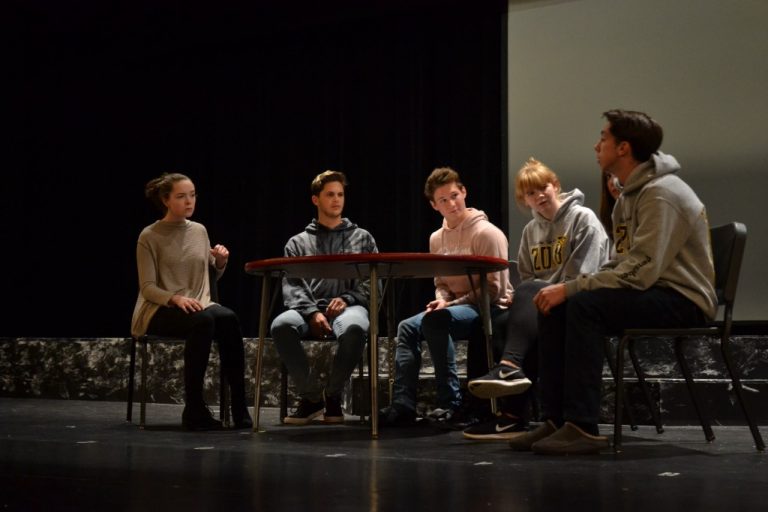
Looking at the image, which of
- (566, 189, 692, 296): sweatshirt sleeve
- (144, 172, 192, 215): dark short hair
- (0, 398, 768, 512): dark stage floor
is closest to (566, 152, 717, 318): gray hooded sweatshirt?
(566, 189, 692, 296): sweatshirt sleeve

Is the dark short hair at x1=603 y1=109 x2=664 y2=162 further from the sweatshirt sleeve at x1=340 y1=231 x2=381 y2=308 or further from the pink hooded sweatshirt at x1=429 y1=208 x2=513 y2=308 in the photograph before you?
the sweatshirt sleeve at x1=340 y1=231 x2=381 y2=308

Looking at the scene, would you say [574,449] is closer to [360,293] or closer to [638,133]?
[638,133]

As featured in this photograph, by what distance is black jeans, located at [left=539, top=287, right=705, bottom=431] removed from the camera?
2203 millimetres

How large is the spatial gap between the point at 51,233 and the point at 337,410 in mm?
3203

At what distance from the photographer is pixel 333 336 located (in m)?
3.29

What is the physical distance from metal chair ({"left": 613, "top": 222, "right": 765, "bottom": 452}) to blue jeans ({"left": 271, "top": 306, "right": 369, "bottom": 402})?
1.06 meters

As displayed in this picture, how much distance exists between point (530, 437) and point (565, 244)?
758 millimetres

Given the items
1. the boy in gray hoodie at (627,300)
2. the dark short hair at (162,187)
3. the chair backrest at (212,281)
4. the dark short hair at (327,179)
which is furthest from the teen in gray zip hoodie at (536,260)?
the dark short hair at (162,187)

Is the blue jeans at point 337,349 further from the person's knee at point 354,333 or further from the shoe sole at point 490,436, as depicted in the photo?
the shoe sole at point 490,436

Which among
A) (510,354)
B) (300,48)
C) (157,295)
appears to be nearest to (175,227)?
(157,295)

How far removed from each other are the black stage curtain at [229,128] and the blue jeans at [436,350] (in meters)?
1.68

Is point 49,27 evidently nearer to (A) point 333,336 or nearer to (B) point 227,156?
(B) point 227,156

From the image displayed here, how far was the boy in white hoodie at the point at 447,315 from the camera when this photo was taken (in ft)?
9.77

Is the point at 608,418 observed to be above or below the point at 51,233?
below
